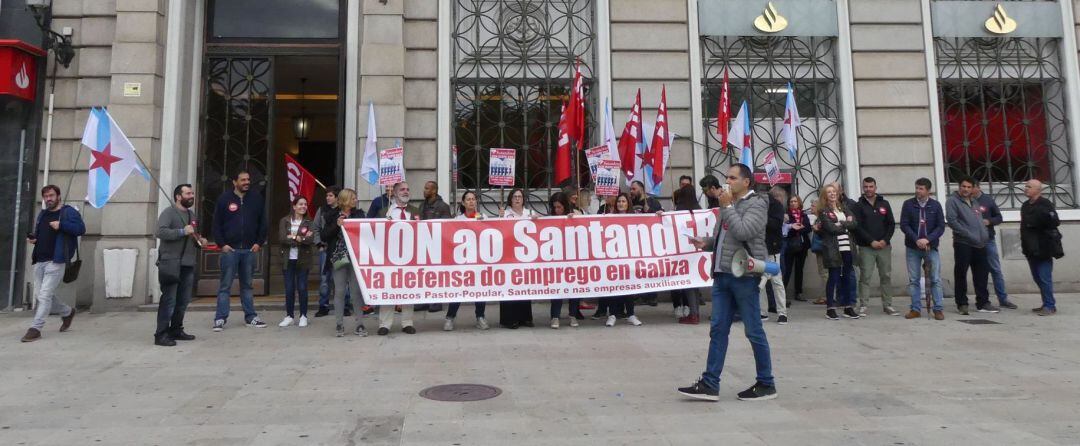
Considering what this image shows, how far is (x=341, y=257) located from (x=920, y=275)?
26.9 ft

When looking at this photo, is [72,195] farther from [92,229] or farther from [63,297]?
[63,297]

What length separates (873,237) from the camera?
9.56 meters

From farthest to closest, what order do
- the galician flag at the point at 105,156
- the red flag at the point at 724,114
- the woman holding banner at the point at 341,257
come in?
the red flag at the point at 724,114 → the woman holding banner at the point at 341,257 → the galician flag at the point at 105,156

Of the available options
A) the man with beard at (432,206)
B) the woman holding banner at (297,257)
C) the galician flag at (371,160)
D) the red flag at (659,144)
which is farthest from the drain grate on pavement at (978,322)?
the woman holding banner at (297,257)

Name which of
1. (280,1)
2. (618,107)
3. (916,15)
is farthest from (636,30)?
(280,1)

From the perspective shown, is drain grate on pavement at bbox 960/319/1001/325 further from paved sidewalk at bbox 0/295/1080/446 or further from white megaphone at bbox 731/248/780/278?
white megaphone at bbox 731/248/780/278

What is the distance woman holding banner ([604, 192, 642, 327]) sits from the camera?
901 cm

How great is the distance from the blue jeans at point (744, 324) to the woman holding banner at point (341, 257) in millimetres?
4801

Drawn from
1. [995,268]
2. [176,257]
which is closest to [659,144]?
[995,268]

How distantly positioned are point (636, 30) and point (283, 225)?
6843 mm

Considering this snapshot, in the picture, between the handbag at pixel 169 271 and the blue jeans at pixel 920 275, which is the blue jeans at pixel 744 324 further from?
the handbag at pixel 169 271

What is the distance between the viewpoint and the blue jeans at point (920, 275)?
9250 millimetres

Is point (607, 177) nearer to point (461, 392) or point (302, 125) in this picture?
point (461, 392)

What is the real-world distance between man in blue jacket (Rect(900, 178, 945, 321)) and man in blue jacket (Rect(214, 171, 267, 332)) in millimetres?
9280
